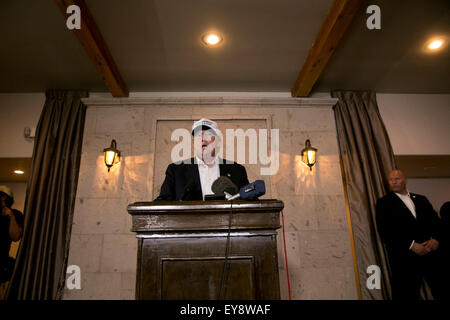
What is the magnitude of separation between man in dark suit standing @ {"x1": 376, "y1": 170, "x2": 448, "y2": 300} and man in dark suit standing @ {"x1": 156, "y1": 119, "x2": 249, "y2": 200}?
1822 millimetres

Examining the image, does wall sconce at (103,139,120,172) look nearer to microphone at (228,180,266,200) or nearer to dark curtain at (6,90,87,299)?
dark curtain at (6,90,87,299)

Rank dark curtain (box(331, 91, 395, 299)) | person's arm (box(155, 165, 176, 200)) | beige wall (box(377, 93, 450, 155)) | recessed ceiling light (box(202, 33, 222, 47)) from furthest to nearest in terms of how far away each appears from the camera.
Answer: beige wall (box(377, 93, 450, 155)) < dark curtain (box(331, 91, 395, 299)) < recessed ceiling light (box(202, 33, 222, 47)) < person's arm (box(155, 165, 176, 200))

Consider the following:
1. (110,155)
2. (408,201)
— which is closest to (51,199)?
(110,155)

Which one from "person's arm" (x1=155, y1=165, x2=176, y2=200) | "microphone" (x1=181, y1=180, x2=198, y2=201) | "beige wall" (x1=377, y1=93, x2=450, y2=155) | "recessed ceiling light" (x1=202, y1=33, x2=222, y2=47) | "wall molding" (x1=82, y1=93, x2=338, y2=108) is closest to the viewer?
"microphone" (x1=181, y1=180, x2=198, y2=201)

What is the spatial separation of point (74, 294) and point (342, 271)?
119 inches

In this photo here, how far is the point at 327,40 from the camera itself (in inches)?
116

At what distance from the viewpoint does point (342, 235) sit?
346 cm

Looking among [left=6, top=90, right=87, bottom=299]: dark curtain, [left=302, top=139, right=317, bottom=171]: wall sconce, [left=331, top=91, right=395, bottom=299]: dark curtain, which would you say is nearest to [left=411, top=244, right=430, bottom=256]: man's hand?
[left=331, top=91, right=395, bottom=299]: dark curtain

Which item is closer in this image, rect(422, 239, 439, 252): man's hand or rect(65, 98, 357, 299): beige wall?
rect(422, 239, 439, 252): man's hand

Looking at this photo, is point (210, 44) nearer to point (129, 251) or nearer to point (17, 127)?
point (129, 251)

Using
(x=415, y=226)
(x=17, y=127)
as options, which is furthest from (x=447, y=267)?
(x=17, y=127)

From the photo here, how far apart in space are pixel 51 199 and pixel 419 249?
4.11 metres

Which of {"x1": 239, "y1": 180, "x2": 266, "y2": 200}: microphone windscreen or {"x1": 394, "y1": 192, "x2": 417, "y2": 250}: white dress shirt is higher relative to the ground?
{"x1": 394, "y1": 192, "x2": 417, "y2": 250}: white dress shirt

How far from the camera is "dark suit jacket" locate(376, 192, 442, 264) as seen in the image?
9.75 feet
